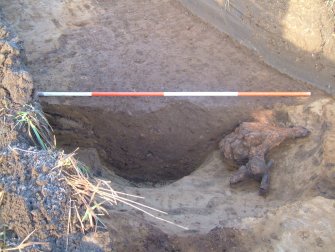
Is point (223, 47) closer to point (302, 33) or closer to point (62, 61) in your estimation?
point (302, 33)

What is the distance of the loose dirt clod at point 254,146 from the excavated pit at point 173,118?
10 cm

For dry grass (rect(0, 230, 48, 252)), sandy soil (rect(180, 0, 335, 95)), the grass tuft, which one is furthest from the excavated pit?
the grass tuft

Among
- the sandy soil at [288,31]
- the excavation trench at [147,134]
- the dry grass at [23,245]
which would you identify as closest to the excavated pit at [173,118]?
the excavation trench at [147,134]

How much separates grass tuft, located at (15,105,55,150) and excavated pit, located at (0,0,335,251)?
0.74 m

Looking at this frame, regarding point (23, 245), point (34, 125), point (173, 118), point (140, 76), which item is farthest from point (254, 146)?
point (23, 245)

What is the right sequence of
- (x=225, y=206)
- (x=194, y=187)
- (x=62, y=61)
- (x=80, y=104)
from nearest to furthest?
(x=225, y=206)
(x=194, y=187)
(x=80, y=104)
(x=62, y=61)

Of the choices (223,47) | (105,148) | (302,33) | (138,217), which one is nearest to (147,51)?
(223,47)

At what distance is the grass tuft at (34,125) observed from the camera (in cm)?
314

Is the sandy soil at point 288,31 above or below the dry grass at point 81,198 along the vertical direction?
above

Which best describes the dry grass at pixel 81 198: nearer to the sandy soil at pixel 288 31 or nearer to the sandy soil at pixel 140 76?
the sandy soil at pixel 140 76

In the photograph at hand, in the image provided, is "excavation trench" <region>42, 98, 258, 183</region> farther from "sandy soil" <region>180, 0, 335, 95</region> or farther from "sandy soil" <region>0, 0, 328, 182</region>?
"sandy soil" <region>180, 0, 335, 95</region>

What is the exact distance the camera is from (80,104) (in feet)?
15.0

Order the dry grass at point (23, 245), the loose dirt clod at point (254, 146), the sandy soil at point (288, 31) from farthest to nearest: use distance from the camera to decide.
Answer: the sandy soil at point (288, 31)
the loose dirt clod at point (254, 146)
the dry grass at point (23, 245)

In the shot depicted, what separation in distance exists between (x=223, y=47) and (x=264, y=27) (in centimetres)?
51
